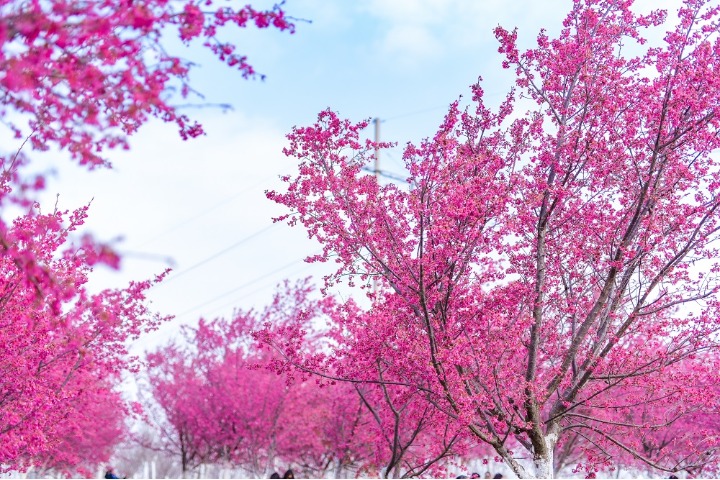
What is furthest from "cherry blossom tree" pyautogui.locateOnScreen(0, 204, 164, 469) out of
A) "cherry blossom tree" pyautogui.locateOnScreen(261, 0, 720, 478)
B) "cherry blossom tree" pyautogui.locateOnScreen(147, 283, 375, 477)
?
"cherry blossom tree" pyautogui.locateOnScreen(147, 283, 375, 477)

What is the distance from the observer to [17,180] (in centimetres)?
512

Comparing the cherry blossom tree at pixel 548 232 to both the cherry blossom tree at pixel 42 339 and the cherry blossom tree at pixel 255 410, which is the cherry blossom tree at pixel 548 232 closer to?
the cherry blossom tree at pixel 42 339

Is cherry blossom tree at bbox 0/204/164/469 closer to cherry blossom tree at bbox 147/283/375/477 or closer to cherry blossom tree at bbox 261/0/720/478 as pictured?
cherry blossom tree at bbox 261/0/720/478

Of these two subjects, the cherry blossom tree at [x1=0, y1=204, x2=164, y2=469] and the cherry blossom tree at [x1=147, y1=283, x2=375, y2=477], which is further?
the cherry blossom tree at [x1=147, y1=283, x2=375, y2=477]

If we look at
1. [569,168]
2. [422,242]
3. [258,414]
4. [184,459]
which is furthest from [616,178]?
[184,459]

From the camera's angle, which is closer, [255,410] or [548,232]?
[548,232]

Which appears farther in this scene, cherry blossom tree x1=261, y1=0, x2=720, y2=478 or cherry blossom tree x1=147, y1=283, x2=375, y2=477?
cherry blossom tree x1=147, y1=283, x2=375, y2=477

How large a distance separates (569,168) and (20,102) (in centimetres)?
714

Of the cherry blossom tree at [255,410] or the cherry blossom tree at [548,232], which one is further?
the cherry blossom tree at [255,410]

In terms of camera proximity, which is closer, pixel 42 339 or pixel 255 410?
pixel 42 339

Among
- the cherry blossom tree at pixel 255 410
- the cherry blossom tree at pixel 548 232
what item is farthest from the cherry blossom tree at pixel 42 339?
the cherry blossom tree at pixel 255 410

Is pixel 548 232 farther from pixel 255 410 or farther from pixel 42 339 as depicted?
pixel 255 410

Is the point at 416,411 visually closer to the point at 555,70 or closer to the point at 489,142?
the point at 489,142

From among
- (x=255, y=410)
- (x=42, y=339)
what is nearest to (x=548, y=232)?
(x=42, y=339)
